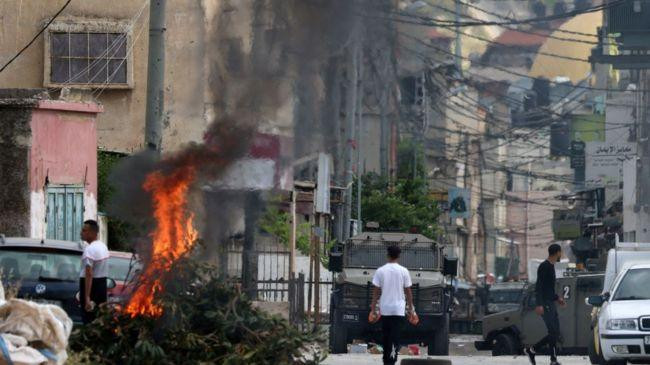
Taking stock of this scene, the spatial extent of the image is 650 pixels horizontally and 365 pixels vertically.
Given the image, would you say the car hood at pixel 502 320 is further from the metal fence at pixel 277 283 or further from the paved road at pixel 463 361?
the paved road at pixel 463 361

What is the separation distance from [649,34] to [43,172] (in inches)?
787

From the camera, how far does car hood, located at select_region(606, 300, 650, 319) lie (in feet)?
62.2

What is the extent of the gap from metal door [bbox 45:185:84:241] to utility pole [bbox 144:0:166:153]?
808 centimetres

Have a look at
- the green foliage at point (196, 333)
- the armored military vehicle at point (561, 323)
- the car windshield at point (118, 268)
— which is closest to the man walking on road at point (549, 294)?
the car windshield at point (118, 268)

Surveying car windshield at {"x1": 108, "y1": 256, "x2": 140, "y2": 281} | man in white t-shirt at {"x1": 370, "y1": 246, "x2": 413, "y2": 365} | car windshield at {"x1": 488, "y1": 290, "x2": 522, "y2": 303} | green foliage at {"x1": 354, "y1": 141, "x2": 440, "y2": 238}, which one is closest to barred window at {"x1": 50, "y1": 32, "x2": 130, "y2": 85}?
green foliage at {"x1": 354, "y1": 141, "x2": 440, "y2": 238}

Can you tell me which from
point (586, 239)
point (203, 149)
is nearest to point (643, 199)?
point (586, 239)

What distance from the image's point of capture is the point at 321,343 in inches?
619

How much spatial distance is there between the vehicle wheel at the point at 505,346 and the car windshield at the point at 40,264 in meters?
14.2

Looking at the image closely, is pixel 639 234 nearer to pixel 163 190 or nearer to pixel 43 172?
pixel 43 172

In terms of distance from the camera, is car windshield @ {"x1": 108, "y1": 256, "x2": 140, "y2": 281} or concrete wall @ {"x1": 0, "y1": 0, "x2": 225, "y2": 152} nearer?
car windshield @ {"x1": 108, "y1": 256, "x2": 140, "y2": 281}

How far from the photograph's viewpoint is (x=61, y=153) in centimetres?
2759


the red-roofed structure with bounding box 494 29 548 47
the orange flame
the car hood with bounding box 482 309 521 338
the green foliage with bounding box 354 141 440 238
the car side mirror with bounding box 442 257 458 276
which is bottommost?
the car hood with bounding box 482 309 521 338

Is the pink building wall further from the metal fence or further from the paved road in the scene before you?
the paved road

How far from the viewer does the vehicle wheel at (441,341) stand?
26234mm
